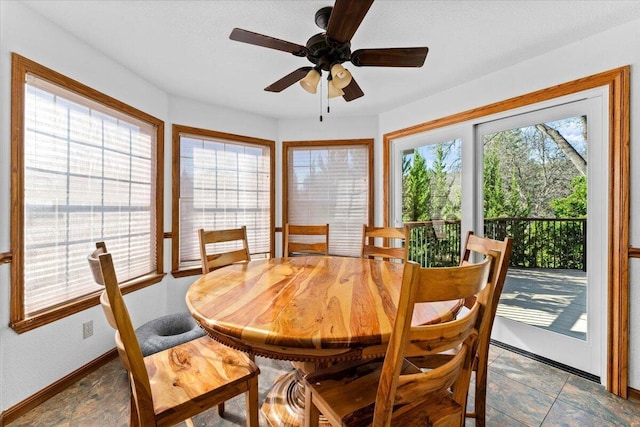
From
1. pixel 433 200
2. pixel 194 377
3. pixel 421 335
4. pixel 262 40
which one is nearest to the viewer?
pixel 421 335

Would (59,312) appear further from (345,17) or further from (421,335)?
(345,17)

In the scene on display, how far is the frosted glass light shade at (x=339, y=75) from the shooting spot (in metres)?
1.58

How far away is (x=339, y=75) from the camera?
5.25ft

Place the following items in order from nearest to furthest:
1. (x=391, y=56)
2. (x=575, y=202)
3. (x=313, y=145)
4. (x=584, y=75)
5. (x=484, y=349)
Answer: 1. (x=484, y=349)
2. (x=391, y=56)
3. (x=584, y=75)
4. (x=575, y=202)
5. (x=313, y=145)

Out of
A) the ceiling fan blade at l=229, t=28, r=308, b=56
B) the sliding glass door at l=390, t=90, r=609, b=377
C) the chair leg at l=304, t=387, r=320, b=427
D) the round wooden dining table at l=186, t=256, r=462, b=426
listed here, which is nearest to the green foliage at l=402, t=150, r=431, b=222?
the sliding glass door at l=390, t=90, r=609, b=377

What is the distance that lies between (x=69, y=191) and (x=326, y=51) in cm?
205

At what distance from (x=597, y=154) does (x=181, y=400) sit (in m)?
2.89

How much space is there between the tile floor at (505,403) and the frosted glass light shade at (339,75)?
6.61 feet

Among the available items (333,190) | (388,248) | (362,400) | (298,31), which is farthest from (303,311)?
(333,190)

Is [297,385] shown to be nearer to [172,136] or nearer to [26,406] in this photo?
[26,406]

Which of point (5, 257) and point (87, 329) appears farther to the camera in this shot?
point (87, 329)

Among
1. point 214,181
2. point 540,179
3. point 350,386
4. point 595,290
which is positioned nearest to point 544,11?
point 540,179

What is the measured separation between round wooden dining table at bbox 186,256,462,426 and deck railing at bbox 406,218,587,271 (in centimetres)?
137

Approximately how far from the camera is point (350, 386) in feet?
3.57
